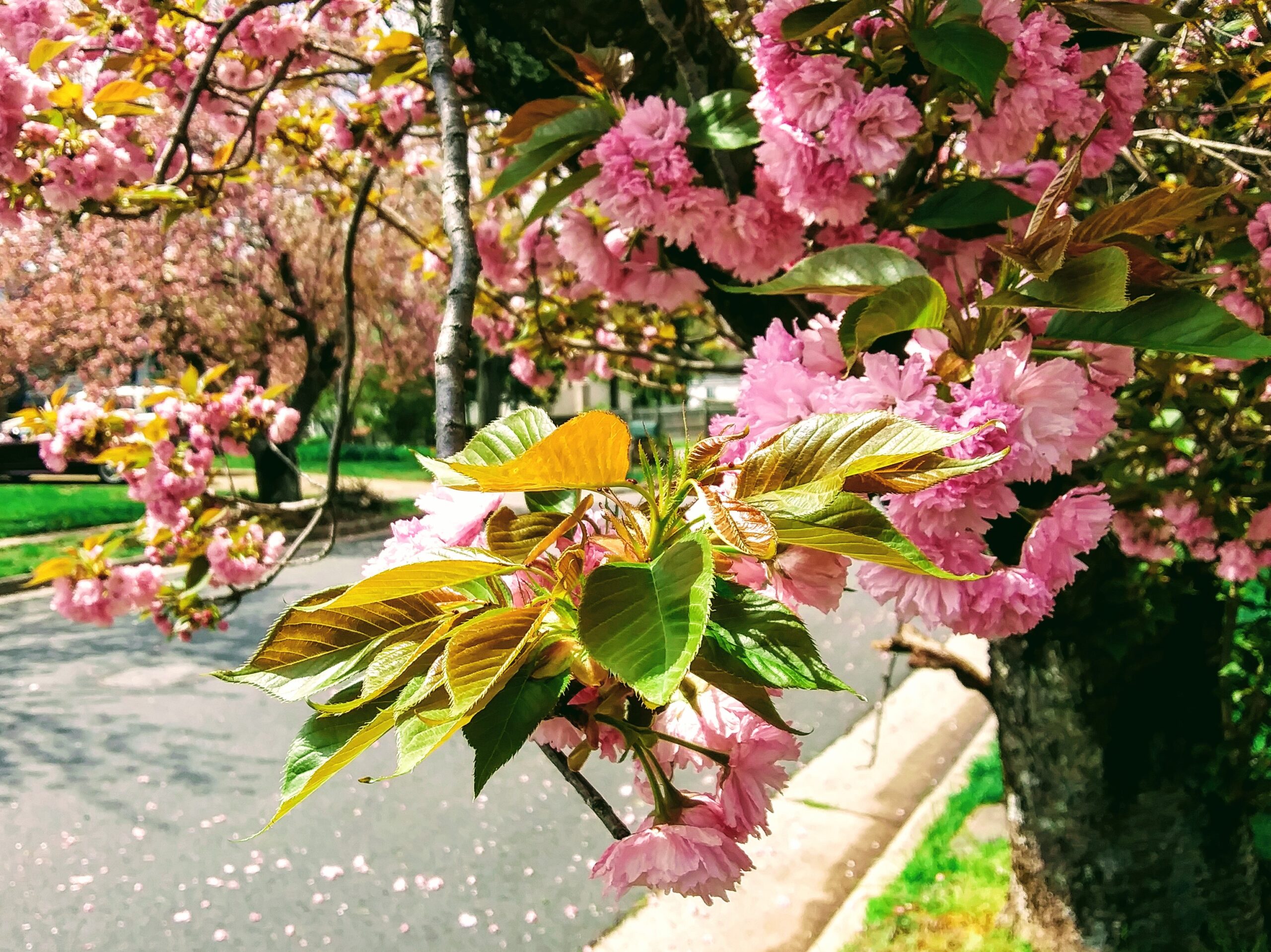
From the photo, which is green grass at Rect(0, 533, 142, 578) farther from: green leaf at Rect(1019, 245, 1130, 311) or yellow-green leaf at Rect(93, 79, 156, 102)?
green leaf at Rect(1019, 245, 1130, 311)

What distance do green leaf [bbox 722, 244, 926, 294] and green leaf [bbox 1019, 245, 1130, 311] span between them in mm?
114

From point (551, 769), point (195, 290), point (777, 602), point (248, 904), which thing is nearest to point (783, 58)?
point (777, 602)

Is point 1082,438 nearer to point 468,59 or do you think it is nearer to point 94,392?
point 468,59

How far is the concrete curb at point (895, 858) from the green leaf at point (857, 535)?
2.24 m

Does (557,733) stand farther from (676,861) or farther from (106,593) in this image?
(106,593)

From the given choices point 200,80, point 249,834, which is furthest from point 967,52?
point 249,834

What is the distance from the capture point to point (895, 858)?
10.1ft

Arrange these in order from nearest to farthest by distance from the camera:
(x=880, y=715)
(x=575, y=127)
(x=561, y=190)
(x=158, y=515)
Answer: (x=575, y=127) → (x=561, y=190) → (x=880, y=715) → (x=158, y=515)

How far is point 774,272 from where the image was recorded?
135 centimetres

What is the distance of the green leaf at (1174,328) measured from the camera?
2.25 ft

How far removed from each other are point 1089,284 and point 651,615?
0.45 m

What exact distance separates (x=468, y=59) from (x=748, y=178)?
749mm

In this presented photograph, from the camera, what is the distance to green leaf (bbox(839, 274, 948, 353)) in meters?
0.73

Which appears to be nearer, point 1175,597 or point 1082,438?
point 1082,438
